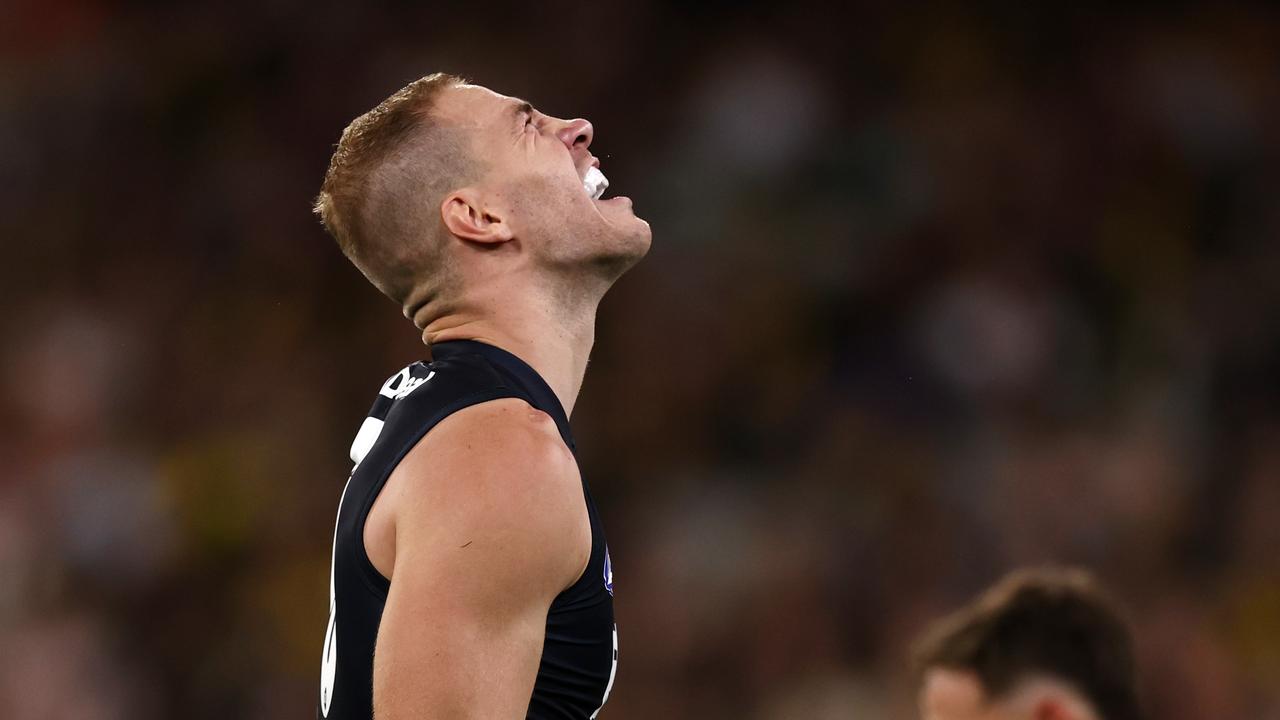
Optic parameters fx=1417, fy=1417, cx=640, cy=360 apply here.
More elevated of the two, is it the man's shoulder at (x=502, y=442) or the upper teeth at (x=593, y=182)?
the upper teeth at (x=593, y=182)

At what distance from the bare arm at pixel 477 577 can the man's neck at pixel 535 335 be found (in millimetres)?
495

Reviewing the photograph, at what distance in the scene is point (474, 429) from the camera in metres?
2.38

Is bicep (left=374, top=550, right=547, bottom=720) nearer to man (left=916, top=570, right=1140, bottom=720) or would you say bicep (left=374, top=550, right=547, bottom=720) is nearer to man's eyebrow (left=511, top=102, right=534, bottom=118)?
man (left=916, top=570, right=1140, bottom=720)

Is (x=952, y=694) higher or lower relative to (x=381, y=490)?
lower

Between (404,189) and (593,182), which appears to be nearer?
(404,189)

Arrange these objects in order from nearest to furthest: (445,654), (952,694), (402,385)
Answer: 1. (445,654)
2. (402,385)
3. (952,694)

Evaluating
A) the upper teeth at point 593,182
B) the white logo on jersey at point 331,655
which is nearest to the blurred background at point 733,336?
the upper teeth at point 593,182

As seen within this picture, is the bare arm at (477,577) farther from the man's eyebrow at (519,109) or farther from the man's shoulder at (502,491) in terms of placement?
the man's eyebrow at (519,109)

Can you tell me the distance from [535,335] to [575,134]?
57 centimetres

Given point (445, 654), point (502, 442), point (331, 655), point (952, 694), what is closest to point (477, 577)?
point (445, 654)

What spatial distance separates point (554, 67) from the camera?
8227 millimetres

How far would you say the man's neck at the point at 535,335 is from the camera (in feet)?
9.27

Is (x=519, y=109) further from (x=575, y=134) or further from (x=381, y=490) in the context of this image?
(x=381, y=490)

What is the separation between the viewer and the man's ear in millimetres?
2924
